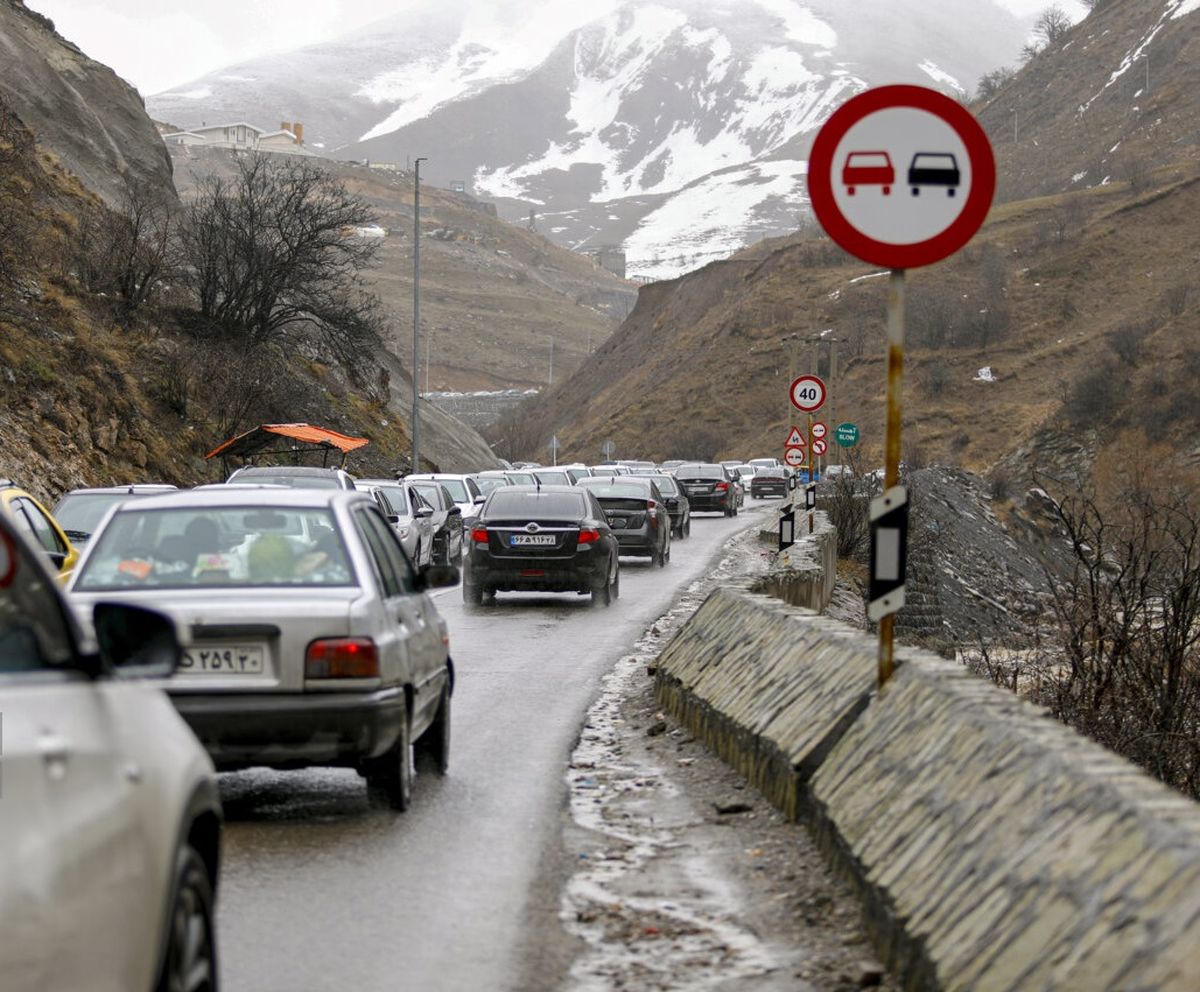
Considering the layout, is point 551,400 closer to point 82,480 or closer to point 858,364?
point 858,364

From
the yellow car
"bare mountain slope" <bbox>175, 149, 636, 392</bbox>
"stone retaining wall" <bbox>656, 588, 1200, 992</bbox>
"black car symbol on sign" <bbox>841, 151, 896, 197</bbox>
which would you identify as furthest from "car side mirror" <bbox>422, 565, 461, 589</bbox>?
"bare mountain slope" <bbox>175, 149, 636, 392</bbox>

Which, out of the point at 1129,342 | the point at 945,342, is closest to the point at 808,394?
the point at 1129,342

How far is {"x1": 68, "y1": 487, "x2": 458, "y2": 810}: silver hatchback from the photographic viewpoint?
326 inches

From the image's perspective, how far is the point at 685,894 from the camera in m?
7.33

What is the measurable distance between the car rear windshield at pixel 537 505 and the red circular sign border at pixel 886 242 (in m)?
15.7

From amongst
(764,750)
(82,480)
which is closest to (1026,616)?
(82,480)

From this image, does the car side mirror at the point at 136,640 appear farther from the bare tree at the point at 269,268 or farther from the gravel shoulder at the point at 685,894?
the bare tree at the point at 269,268

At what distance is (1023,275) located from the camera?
109 metres

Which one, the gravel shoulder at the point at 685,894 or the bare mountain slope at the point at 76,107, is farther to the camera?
the bare mountain slope at the point at 76,107

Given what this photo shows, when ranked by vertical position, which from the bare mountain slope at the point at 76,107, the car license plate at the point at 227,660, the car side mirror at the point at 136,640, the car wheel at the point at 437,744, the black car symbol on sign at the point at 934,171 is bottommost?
the car wheel at the point at 437,744

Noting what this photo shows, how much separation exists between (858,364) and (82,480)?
7985 cm

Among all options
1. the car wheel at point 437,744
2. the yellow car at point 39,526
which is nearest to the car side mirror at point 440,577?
the car wheel at point 437,744

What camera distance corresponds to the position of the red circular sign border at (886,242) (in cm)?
775

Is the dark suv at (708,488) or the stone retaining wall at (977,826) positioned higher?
the stone retaining wall at (977,826)
